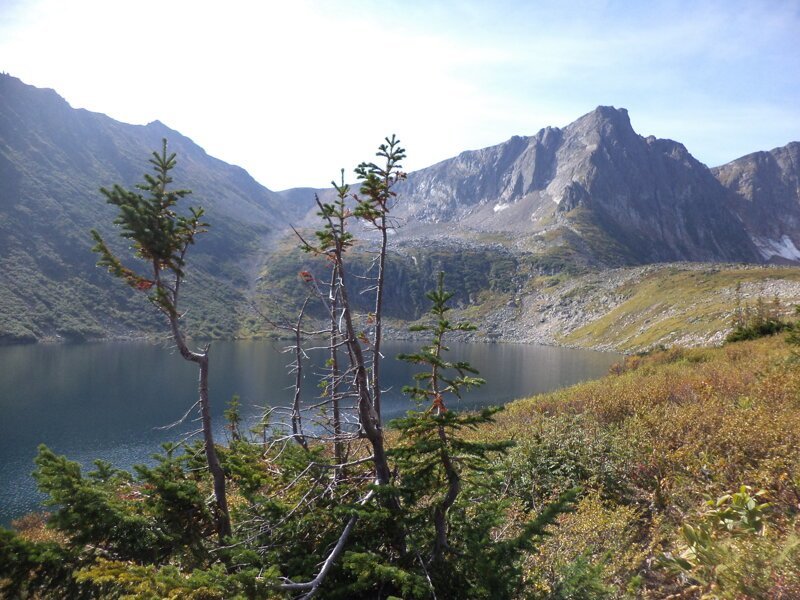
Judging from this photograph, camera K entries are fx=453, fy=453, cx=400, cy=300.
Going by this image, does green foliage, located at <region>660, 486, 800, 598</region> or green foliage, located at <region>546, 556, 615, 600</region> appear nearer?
green foliage, located at <region>660, 486, 800, 598</region>

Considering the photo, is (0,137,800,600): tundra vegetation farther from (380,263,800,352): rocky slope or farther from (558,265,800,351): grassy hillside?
(558,265,800,351): grassy hillside

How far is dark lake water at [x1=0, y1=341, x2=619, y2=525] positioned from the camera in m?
34.2

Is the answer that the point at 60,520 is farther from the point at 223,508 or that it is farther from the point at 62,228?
the point at 62,228

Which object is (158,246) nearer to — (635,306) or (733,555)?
(733,555)

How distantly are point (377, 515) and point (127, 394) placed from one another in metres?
59.8

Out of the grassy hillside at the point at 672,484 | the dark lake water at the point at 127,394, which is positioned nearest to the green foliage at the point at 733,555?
the grassy hillside at the point at 672,484

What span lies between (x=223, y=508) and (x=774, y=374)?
49.8 ft

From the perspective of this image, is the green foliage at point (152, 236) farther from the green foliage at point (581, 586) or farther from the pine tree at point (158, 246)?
the green foliage at point (581, 586)

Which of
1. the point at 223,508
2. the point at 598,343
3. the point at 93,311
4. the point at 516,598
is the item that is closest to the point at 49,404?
the point at 223,508

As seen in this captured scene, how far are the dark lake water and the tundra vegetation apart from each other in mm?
6616

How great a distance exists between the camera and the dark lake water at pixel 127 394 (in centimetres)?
3416

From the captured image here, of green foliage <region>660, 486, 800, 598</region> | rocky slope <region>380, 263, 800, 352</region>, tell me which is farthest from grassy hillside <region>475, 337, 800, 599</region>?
rocky slope <region>380, 263, 800, 352</region>

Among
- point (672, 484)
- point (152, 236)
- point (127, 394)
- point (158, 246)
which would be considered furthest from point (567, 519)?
point (127, 394)

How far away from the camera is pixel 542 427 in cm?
1346
